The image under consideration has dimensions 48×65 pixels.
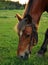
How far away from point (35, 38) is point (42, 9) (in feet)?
2.49

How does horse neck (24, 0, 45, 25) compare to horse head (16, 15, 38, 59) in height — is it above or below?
above

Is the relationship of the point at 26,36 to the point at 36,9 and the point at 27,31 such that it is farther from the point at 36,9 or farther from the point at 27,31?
the point at 36,9

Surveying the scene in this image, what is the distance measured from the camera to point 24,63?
5.64 m

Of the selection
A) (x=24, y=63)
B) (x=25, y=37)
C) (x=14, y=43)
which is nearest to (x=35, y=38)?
(x=25, y=37)

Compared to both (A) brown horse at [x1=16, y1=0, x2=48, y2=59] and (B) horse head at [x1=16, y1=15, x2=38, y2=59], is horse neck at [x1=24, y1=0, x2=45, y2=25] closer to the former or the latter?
(A) brown horse at [x1=16, y1=0, x2=48, y2=59]

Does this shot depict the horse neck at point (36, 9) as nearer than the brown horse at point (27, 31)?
No

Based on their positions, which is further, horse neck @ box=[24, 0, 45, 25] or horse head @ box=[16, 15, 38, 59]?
horse neck @ box=[24, 0, 45, 25]

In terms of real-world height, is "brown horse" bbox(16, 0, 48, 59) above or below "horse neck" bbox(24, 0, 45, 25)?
below

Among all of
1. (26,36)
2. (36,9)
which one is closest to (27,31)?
(26,36)

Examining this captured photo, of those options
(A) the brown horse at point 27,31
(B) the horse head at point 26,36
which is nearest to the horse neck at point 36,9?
(A) the brown horse at point 27,31

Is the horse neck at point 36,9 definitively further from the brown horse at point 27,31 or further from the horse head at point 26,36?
the horse head at point 26,36

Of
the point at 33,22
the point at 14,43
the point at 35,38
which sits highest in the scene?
the point at 33,22

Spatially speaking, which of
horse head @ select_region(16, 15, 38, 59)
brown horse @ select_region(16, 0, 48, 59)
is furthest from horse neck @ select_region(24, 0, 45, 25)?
horse head @ select_region(16, 15, 38, 59)

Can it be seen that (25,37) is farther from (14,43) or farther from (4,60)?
(14,43)
